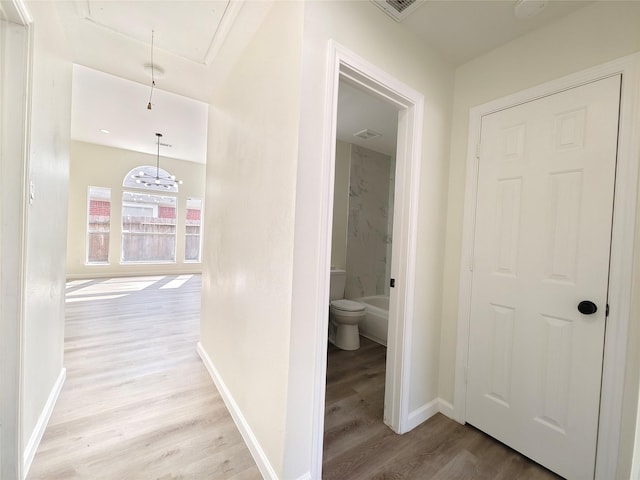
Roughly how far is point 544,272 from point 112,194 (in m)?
7.64

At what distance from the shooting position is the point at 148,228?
22.1ft

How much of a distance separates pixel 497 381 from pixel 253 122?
90.3 inches

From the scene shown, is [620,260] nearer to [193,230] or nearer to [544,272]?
[544,272]

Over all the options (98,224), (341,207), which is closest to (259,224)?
(341,207)

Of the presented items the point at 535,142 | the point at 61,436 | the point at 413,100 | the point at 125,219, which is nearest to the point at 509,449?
the point at 535,142

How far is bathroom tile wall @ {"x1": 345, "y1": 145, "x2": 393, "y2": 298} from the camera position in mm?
3992

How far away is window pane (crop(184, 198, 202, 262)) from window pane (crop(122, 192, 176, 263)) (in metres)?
0.33

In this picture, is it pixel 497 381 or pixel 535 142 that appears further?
pixel 497 381

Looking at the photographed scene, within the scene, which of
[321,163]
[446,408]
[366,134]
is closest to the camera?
[321,163]

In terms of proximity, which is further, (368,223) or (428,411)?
(368,223)

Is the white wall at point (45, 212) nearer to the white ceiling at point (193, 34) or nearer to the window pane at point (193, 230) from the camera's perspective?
the white ceiling at point (193, 34)

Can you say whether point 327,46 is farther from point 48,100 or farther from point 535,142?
point 48,100

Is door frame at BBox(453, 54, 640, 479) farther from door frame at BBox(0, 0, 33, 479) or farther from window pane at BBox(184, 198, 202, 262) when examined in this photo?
window pane at BBox(184, 198, 202, 262)

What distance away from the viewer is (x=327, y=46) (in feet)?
4.24
